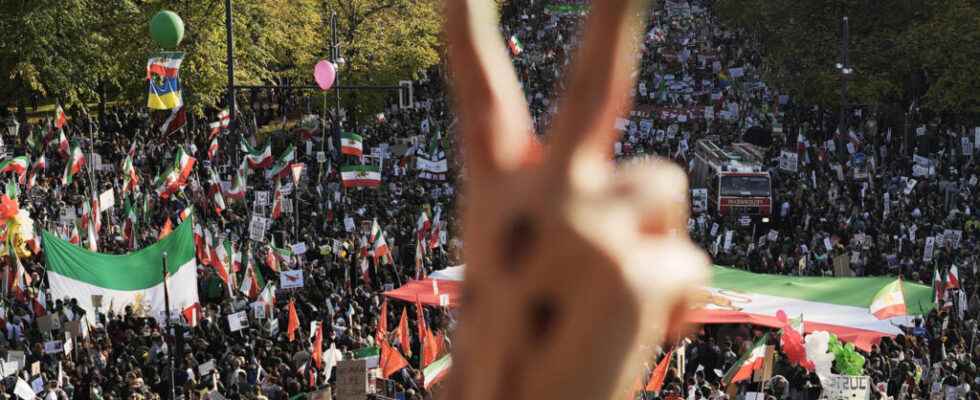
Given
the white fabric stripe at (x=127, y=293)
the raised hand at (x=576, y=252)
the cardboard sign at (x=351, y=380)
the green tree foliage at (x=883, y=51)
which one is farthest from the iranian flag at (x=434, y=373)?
the green tree foliage at (x=883, y=51)

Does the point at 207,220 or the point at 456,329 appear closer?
the point at 456,329

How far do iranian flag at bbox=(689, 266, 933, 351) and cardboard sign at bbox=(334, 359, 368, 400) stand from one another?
6.79 m

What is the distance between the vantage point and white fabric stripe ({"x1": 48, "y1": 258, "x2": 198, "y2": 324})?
63.1ft

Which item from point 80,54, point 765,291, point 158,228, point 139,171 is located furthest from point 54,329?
point 80,54

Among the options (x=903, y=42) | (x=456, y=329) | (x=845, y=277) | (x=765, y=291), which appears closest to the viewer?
(x=456, y=329)

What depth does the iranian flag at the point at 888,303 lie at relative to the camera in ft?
60.3

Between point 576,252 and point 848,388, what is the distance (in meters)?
12.3

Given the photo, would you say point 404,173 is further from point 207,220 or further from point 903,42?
point 903,42

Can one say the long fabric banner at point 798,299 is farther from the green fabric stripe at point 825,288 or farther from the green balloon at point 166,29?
the green balloon at point 166,29

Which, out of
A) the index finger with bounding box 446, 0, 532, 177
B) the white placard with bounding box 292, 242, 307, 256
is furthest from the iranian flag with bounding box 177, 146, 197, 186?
the index finger with bounding box 446, 0, 532, 177

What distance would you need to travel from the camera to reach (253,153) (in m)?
31.5

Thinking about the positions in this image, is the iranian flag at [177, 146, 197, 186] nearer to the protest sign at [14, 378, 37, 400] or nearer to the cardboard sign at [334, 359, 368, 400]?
the protest sign at [14, 378, 37, 400]

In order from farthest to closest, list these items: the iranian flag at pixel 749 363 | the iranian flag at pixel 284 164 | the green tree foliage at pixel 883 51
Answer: the green tree foliage at pixel 883 51 < the iranian flag at pixel 284 164 < the iranian flag at pixel 749 363

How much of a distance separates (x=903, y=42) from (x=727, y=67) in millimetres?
14257
